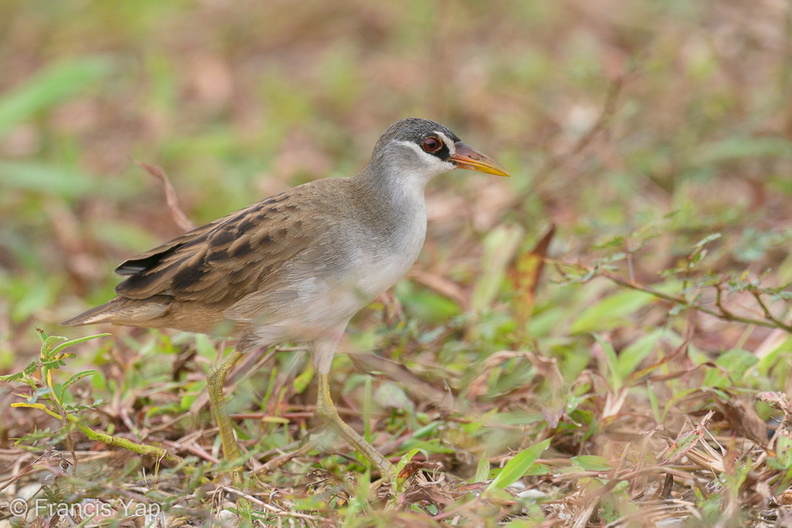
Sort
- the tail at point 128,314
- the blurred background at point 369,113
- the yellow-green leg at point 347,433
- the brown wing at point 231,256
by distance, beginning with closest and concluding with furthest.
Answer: the yellow-green leg at point 347,433
the brown wing at point 231,256
the tail at point 128,314
the blurred background at point 369,113

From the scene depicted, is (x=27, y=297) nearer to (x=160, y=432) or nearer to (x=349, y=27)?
(x=160, y=432)

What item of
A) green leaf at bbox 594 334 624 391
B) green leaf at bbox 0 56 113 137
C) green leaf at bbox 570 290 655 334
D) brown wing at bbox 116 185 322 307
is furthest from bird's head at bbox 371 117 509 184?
green leaf at bbox 0 56 113 137

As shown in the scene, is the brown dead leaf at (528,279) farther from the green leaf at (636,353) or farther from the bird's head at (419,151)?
the bird's head at (419,151)

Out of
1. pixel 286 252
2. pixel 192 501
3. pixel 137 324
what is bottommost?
pixel 192 501

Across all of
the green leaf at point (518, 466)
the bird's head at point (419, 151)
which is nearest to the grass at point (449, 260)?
the green leaf at point (518, 466)

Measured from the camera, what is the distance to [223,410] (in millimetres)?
4082

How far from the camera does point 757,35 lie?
748 cm

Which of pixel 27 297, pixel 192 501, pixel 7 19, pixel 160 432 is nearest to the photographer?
pixel 192 501

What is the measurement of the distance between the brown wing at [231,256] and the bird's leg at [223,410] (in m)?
0.29

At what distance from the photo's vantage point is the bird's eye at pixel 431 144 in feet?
14.5

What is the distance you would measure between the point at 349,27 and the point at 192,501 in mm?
7033

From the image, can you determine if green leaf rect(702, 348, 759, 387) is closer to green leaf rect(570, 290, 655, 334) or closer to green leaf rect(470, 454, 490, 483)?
green leaf rect(570, 290, 655, 334)

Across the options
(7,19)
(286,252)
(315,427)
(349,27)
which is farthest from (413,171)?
(7,19)

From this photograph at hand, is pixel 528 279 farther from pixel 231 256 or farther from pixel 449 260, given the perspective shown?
pixel 231 256
